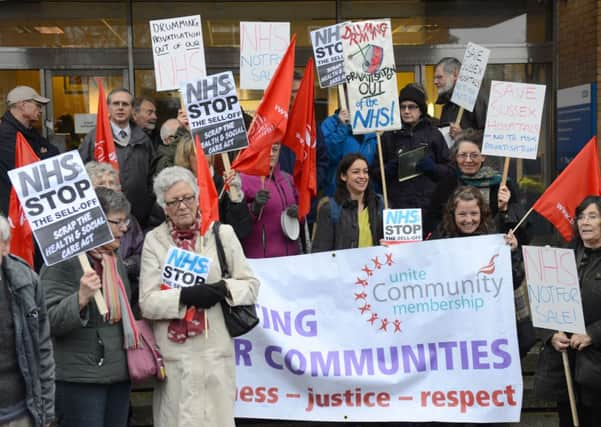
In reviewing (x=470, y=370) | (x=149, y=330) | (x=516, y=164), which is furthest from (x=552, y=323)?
(x=516, y=164)

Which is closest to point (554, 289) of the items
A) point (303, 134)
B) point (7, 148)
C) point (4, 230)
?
point (303, 134)

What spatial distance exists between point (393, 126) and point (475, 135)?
0.61 meters

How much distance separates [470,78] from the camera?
789 centimetres

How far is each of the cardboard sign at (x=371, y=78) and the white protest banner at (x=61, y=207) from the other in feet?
9.68

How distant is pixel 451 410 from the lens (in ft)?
20.2

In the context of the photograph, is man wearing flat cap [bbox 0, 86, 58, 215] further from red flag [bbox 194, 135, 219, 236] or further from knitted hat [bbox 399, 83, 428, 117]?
knitted hat [bbox 399, 83, 428, 117]

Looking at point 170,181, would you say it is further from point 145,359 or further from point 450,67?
point 450,67

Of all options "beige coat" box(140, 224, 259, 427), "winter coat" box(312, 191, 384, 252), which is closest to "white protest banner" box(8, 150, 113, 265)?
"beige coat" box(140, 224, 259, 427)

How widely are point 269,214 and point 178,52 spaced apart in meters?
1.49

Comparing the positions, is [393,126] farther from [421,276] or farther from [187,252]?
[187,252]

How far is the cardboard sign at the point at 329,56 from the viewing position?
7633 millimetres

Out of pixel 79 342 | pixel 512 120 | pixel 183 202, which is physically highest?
pixel 512 120

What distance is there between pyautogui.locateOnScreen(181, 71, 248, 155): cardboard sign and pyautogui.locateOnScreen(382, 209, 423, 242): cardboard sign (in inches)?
47.9

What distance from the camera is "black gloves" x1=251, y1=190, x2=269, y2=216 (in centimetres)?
666
